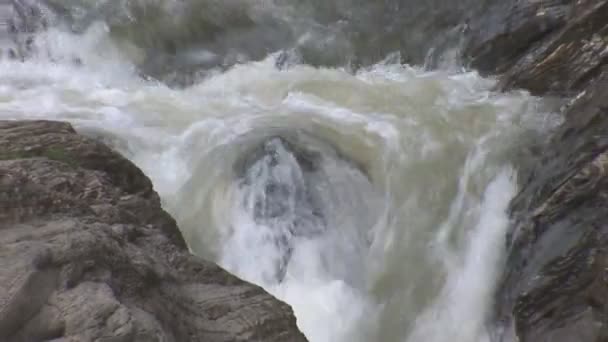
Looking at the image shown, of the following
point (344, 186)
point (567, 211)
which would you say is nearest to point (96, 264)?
point (344, 186)

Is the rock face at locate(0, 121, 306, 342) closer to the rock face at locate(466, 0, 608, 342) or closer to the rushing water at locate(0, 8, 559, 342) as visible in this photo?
the rushing water at locate(0, 8, 559, 342)

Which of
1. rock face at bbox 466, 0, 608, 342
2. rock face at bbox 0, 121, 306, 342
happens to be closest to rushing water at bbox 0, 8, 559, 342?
rock face at bbox 466, 0, 608, 342

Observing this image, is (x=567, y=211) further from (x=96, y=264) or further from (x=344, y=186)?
(x=96, y=264)

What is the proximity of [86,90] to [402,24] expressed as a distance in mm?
4422

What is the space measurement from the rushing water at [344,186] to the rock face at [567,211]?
349mm

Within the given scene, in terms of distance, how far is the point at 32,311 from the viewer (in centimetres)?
258

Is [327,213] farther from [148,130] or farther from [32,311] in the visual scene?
[32,311]

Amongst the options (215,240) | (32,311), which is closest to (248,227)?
(215,240)

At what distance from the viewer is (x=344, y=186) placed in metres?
5.77

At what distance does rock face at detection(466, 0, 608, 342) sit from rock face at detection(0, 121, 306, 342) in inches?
68.7

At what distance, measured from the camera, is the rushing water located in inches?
210

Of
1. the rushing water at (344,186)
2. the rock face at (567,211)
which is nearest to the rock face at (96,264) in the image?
the rushing water at (344,186)

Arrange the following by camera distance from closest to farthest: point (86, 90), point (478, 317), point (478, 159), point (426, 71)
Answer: point (478, 317)
point (478, 159)
point (86, 90)
point (426, 71)

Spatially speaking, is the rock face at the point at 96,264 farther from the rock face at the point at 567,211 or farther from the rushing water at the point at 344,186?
the rock face at the point at 567,211
